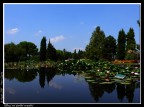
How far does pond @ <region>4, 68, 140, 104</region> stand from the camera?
23.7 feet

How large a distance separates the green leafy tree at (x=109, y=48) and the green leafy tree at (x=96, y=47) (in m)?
0.19

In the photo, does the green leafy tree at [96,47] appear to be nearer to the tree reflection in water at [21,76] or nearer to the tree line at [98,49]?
the tree line at [98,49]

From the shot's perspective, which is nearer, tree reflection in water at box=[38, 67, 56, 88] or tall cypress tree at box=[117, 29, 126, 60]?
tree reflection in water at box=[38, 67, 56, 88]

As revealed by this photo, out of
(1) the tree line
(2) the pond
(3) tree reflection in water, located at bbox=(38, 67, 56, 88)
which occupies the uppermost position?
(1) the tree line

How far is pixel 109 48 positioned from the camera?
10.5m

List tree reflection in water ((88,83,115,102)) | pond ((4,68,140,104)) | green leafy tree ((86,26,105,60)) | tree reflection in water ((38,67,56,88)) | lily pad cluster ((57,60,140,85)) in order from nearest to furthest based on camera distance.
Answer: pond ((4,68,140,104)), tree reflection in water ((88,83,115,102)), lily pad cluster ((57,60,140,85)), green leafy tree ((86,26,105,60)), tree reflection in water ((38,67,56,88))

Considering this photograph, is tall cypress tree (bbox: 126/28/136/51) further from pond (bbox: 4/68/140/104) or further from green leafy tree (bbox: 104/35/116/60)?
pond (bbox: 4/68/140/104)

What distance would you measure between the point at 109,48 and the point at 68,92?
10.4 feet

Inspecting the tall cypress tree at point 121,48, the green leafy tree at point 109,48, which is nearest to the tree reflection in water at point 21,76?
the green leafy tree at point 109,48

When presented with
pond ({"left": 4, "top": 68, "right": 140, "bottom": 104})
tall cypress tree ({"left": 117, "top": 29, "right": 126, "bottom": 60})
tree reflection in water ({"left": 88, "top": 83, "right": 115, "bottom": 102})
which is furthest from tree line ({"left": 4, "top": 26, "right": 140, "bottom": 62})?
tree reflection in water ({"left": 88, "top": 83, "right": 115, "bottom": 102})

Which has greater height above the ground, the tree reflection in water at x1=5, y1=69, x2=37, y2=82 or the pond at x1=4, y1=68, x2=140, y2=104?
the tree reflection in water at x1=5, y1=69, x2=37, y2=82

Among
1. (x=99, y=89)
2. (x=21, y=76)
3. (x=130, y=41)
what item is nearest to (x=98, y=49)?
(x=130, y=41)

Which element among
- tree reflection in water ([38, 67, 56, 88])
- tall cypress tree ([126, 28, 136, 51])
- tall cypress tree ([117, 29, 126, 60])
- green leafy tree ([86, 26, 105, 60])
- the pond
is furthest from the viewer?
tall cypress tree ([117, 29, 126, 60])

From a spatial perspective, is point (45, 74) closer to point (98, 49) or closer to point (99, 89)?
point (98, 49)
